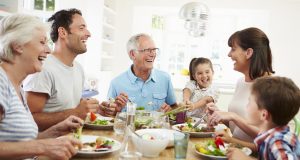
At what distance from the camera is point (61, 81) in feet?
7.27

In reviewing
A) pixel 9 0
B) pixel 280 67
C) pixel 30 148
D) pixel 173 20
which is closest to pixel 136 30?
pixel 173 20

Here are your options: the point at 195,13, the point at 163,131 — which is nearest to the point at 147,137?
the point at 163,131

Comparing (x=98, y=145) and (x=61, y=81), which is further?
(x=61, y=81)

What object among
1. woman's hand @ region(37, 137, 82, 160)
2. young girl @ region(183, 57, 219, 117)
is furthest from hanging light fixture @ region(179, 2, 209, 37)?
woman's hand @ region(37, 137, 82, 160)

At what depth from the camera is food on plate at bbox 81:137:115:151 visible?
1.45 meters

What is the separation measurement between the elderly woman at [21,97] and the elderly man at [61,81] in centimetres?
37

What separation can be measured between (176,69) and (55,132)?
16.8 feet

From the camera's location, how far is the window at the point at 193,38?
250 inches

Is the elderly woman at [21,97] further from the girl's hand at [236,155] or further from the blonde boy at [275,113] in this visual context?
the blonde boy at [275,113]

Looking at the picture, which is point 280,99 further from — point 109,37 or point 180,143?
point 109,37

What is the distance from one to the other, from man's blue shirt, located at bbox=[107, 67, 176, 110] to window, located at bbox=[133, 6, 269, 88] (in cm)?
335

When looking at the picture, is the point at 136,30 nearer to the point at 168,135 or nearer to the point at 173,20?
the point at 173,20

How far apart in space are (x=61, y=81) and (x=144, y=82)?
800 millimetres

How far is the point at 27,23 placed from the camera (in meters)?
1.50
